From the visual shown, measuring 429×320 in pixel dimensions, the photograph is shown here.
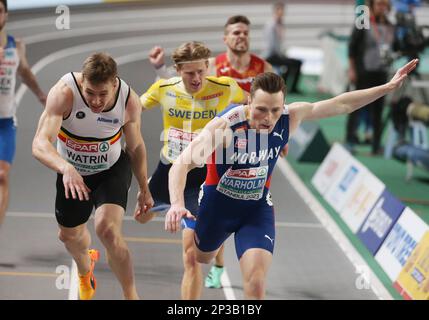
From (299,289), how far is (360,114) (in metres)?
7.68

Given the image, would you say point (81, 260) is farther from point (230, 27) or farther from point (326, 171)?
point (326, 171)

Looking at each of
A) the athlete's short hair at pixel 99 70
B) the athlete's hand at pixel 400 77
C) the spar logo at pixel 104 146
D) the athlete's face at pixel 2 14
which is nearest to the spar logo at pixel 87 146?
the spar logo at pixel 104 146

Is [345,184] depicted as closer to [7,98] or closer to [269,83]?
[7,98]

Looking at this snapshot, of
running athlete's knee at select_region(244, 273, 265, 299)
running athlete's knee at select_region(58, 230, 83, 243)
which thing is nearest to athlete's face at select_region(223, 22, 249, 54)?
running athlete's knee at select_region(58, 230, 83, 243)

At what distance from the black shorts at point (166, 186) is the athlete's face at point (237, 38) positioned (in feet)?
5.34

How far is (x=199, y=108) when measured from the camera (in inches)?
336

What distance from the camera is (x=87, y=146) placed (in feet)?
24.6

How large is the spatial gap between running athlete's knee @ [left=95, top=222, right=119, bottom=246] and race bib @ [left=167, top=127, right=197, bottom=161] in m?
1.06

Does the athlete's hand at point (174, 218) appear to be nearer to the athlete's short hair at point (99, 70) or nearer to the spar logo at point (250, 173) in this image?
the spar logo at point (250, 173)

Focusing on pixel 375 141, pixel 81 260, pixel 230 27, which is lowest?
pixel 375 141

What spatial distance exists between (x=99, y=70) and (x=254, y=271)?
1682 mm

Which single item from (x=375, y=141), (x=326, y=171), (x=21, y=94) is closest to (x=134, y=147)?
(x=21, y=94)

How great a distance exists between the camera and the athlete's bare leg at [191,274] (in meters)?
7.96

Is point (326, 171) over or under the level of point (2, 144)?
under
